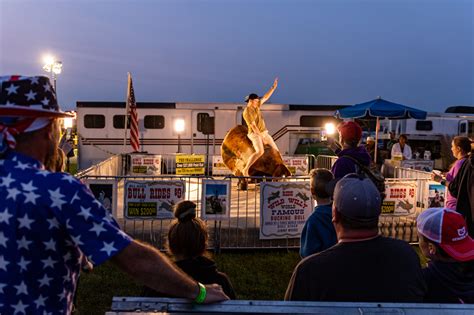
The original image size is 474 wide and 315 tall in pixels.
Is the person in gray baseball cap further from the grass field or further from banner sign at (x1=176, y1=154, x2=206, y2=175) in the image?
banner sign at (x1=176, y1=154, x2=206, y2=175)

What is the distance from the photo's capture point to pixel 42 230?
1.68 m

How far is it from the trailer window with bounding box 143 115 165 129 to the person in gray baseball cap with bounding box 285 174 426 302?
19046mm

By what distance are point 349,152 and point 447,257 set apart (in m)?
2.64

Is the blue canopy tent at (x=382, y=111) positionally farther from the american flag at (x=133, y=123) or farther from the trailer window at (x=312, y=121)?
the trailer window at (x=312, y=121)

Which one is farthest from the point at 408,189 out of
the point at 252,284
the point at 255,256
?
the point at 252,284

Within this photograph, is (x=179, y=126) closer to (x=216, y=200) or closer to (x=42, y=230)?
(x=216, y=200)

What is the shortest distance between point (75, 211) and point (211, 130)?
18405 mm

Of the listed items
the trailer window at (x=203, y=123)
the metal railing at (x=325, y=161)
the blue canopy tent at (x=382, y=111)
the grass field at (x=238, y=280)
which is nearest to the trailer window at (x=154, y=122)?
the trailer window at (x=203, y=123)

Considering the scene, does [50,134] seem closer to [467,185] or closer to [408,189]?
[467,185]

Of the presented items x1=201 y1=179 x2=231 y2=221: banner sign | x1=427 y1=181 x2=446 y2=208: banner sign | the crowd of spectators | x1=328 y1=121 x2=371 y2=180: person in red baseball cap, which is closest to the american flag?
x1=201 y1=179 x2=231 y2=221: banner sign

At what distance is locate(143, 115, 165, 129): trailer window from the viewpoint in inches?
830

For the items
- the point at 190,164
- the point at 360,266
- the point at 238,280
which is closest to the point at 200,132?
the point at 190,164

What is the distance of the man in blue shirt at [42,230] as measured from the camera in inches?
65.2

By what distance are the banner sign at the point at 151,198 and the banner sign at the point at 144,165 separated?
8.85m
